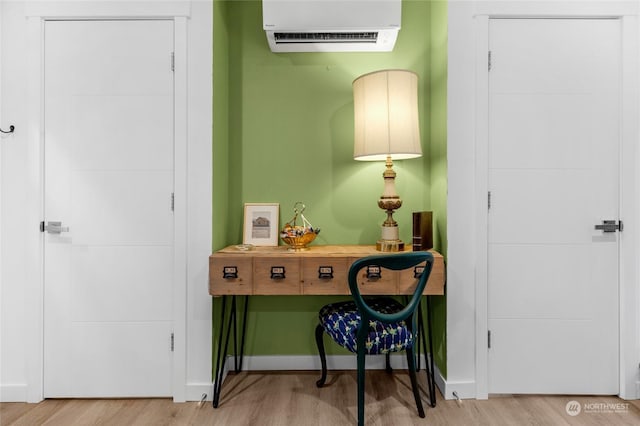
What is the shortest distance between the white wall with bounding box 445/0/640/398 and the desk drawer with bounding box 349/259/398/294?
15.4 inches

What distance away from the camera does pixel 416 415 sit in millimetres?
1951

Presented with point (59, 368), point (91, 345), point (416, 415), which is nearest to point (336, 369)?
point (416, 415)

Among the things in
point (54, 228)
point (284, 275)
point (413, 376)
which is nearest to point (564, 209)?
point (413, 376)

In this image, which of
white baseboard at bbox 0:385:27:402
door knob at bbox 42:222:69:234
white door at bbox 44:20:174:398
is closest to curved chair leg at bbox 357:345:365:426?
white door at bbox 44:20:174:398

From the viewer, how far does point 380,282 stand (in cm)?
197

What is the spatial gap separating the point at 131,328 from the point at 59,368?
1.55ft

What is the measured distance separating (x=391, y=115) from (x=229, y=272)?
4.04 ft

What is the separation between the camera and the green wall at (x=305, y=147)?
2500 millimetres

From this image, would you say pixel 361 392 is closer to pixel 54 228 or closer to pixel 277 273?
pixel 277 273

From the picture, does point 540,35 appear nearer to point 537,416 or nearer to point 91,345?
point 537,416

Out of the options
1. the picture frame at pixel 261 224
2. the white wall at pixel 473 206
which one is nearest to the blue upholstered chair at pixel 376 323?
the white wall at pixel 473 206

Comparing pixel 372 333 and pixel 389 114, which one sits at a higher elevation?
pixel 389 114

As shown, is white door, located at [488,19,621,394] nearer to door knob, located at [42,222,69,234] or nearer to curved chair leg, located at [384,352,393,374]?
curved chair leg, located at [384,352,393,374]

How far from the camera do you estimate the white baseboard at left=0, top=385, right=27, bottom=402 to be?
6.96 feet
